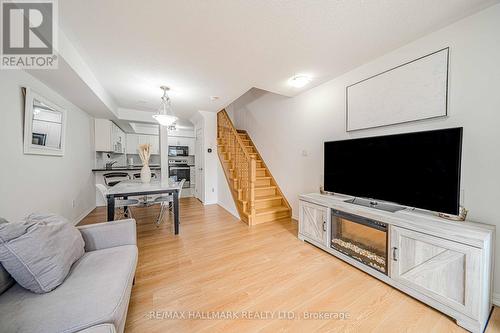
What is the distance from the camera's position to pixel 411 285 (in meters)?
1.55

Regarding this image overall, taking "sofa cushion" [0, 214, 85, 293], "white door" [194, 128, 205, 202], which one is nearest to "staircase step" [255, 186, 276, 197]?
"white door" [194, 128, 205, 202]

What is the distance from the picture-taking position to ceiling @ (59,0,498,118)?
1.47 meters

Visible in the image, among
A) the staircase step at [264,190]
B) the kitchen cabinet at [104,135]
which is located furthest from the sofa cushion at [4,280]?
the kitchen cabinet at [104,135]

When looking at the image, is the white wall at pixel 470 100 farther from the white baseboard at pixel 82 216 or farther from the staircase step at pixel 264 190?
the white baseboard at pixel 82 216

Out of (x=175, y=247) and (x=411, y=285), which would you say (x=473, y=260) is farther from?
(x=175, y=247)

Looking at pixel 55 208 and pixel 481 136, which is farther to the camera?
pixel 55 208

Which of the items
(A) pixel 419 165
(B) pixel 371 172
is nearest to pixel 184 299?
(B) pixel 371 172

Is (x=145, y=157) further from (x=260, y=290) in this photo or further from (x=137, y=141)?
(x=137, y=141)

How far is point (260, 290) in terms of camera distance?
166cm

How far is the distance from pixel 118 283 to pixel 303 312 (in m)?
1.35

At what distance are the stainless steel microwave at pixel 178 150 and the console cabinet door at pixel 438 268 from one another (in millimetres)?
6634

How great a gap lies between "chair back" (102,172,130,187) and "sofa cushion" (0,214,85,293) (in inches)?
126

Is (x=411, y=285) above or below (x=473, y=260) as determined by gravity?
below

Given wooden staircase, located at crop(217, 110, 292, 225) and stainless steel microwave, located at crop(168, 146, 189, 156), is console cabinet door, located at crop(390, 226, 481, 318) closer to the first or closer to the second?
wooden staircase, located at crop(217, 110, 292, 225)
